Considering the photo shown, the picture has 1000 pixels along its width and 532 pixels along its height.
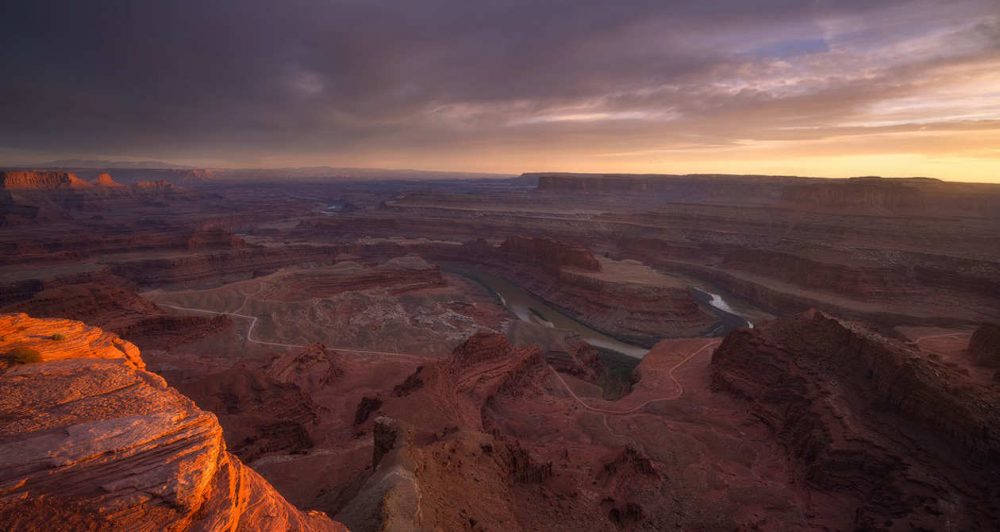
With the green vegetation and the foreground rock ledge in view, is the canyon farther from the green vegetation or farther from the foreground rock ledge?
the green vegetation

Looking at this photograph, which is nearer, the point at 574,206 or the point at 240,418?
the point at 240,418

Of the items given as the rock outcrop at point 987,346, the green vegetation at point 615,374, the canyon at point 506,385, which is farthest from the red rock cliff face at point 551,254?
the rock outcrop at point 987,346

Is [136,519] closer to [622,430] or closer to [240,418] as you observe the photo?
[240,418]

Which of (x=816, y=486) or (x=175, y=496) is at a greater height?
(x=175, y=496)

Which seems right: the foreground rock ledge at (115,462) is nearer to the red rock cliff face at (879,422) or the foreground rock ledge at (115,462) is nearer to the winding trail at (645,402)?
the winding trail at (645,402)

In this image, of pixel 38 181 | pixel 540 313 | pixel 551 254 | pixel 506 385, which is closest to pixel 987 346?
pixel 506 385

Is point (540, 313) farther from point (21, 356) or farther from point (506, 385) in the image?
point (21, 356)

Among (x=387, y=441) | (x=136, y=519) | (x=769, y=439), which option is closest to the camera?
(x=136, y=519)

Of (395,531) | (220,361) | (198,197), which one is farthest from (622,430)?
(198,197)
